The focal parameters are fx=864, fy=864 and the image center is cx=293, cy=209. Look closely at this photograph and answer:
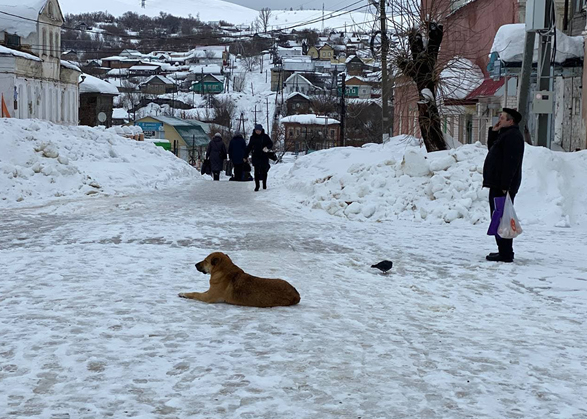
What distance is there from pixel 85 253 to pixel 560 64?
652 inches

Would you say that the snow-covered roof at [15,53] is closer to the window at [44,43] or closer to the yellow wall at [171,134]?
the window at [44,43]

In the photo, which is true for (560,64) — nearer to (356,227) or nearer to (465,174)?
(465,174)

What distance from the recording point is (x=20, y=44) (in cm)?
5091

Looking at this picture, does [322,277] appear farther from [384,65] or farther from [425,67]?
[384,65]

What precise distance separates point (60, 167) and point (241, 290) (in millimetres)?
12244

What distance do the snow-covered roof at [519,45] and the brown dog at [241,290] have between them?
54.8ft

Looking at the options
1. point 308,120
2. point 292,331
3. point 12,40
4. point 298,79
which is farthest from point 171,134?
point 292,331

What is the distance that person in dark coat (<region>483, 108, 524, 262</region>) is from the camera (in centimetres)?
918

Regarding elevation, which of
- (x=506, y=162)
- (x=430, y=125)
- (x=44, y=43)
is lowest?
(x=506, y=162)

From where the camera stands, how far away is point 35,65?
48.8 metres

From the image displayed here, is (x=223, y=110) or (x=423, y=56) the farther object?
(x=223, y=110)

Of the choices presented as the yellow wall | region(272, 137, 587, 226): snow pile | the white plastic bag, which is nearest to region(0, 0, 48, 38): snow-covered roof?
region(272, 137, 587, 226): snow pile

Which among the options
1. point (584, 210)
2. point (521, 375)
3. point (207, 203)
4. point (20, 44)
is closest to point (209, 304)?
point (521, 375)

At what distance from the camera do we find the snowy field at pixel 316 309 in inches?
176
